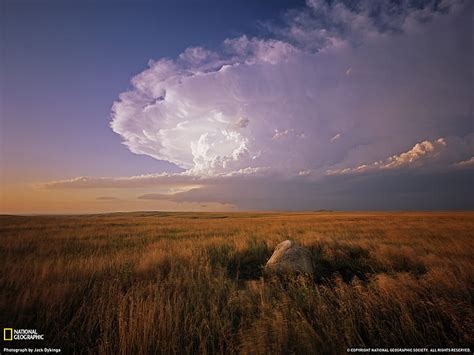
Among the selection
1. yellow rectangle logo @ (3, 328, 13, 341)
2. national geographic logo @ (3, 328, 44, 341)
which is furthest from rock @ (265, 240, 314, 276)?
yellow rectangle logo @ (3, 328, 13, 341)

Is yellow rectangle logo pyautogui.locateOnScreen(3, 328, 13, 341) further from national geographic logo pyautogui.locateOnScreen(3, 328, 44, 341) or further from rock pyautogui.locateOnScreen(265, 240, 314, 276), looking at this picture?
rock pyautogui.locateOnScreen(265, 240, 314, 276)

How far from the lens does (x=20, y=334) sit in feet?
11.6

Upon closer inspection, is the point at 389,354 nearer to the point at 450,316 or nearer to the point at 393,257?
the point at 450,316

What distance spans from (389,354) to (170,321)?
319 cm

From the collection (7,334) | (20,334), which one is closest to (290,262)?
(20,334)

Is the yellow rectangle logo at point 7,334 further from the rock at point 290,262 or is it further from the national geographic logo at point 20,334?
the rock at point 290,262

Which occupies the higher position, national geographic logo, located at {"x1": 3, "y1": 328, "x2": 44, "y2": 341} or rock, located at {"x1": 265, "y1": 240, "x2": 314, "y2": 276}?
national geographic logo, located at {"x1": 3, "y1": 328, "x2": 44, "y2": 341}

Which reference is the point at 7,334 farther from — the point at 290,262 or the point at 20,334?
the point at 290,262

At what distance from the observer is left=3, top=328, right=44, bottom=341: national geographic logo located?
346cm

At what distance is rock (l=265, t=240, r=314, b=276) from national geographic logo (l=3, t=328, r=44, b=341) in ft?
18.2

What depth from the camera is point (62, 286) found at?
500cm

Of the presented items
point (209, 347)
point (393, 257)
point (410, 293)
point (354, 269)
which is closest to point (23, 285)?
point (209, 347)

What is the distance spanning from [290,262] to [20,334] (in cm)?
638

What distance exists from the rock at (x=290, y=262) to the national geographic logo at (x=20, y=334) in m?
5.54
